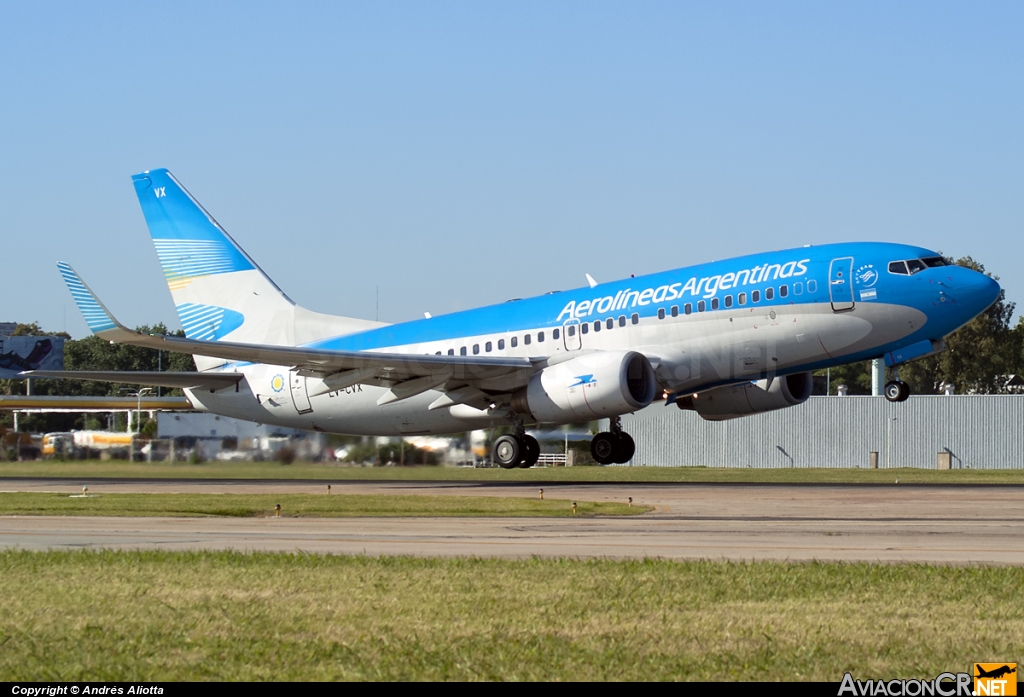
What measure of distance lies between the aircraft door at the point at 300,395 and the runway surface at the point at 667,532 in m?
16.0

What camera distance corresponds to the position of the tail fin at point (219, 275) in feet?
143

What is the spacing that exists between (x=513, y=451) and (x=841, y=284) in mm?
10760

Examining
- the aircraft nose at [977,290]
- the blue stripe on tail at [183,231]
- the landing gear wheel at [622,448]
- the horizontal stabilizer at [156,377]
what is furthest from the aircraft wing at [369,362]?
the aircraft nose at [977,290]

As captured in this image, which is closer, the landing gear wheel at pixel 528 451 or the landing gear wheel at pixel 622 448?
the landing gear wheel at pixel 528 451

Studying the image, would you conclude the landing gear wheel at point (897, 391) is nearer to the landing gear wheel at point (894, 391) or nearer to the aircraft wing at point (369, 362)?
the landing gear wheel at point (894, 391)

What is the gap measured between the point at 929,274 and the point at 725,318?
17.6ft

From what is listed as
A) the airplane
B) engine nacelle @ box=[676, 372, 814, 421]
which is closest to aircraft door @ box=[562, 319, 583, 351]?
the airplane

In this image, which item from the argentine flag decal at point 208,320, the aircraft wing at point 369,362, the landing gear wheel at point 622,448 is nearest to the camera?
the aircraft wing at point 369,362

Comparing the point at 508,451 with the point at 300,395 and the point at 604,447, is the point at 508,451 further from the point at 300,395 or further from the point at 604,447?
the point at 300,395

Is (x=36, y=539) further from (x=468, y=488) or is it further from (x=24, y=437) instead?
(x=24, y=437)

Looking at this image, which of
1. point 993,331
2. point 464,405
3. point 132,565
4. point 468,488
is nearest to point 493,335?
point 464,405

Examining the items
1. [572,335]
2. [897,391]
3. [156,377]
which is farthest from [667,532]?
[156,377]

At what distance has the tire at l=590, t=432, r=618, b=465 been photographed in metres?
38.2

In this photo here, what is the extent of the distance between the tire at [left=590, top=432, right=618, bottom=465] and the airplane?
69mm
